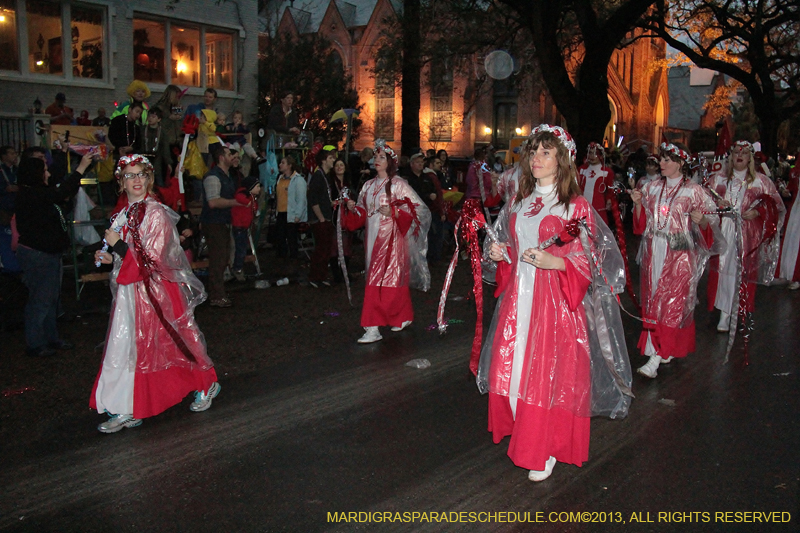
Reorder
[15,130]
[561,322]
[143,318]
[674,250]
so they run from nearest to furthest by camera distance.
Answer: [561,322] → [143,318] → [674,250] → [15,130]

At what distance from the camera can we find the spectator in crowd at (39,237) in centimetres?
636

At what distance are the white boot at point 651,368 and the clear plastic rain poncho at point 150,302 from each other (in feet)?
12.4

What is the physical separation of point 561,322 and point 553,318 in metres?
0.05

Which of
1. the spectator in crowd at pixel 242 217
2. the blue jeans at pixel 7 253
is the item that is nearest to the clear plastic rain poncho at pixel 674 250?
the spectator in crowd at pixel 242 217

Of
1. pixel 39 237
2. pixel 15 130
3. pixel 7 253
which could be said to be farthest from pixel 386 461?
pixel 15 130

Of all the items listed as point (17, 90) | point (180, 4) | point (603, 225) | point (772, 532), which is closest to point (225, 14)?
point (180, 4)

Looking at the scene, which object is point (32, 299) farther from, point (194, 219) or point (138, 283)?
point (194, 219)

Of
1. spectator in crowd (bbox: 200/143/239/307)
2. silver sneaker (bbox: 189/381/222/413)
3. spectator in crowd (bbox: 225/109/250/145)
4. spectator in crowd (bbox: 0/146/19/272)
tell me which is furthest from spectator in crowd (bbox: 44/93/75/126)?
silver sneaker (bbox: 189/381/222/413)

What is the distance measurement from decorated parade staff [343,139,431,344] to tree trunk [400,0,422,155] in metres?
9.06

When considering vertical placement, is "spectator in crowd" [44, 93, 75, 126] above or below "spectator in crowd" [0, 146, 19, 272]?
above

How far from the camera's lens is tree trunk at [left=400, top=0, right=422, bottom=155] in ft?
53.4

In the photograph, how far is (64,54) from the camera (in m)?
16.1

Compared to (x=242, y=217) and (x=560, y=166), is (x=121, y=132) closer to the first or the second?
(x=242, y=217)

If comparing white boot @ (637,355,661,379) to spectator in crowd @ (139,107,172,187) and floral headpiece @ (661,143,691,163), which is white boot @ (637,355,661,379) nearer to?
floral headpiece @ (661,143,691,163)
